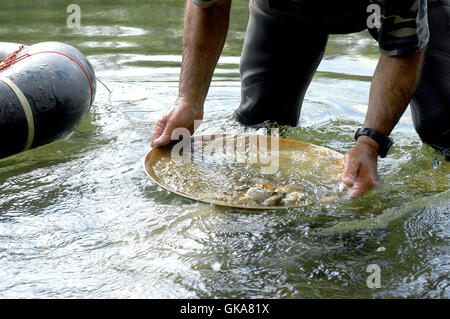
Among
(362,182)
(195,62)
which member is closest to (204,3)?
(195,62)

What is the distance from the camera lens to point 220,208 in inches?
→ 105

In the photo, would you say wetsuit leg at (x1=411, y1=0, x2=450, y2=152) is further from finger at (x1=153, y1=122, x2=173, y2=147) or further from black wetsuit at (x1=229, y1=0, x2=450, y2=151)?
finger at (x1=153, y1=122, x2=173, y2=147)

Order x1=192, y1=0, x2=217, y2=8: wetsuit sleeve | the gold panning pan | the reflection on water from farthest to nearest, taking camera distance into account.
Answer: x1=192, y1=0, x2=217, y2=8: wetsuit sleeve, the gold panning pan, the reflection on water

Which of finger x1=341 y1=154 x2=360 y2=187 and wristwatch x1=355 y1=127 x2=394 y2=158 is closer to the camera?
finger x1=341 y1=154 x2=360 y2=187

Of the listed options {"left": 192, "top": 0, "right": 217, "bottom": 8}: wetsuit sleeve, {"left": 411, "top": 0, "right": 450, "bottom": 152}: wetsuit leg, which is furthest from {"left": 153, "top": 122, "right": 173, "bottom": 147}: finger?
{"left": 411, "top": 0, "right": 450, "bottom": 152}: wetsuit leg

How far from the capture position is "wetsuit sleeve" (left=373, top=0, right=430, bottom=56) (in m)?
2.45

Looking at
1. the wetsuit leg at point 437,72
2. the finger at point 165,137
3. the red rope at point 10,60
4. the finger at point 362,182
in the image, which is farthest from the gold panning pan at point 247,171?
the red rope at point 10,60

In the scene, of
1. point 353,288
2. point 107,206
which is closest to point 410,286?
point 353,288

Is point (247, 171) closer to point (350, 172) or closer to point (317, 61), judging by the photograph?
point (350, 172)

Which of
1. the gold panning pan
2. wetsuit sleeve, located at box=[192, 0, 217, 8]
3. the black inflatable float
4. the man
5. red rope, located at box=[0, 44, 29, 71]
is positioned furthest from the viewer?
red rope, located at box=[0, 44, 29, 71]

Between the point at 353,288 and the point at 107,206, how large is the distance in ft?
4.10

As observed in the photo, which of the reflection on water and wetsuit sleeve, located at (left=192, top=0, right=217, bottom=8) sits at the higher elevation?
wetsuit sleeve, located at (left=192, top=0, right=217, bottom=8)

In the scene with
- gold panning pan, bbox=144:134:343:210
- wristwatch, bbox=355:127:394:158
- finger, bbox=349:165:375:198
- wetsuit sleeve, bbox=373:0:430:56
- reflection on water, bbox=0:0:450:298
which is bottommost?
reflection on water, bbox=0:0:450:298

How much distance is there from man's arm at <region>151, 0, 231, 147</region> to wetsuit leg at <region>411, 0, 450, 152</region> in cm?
108
